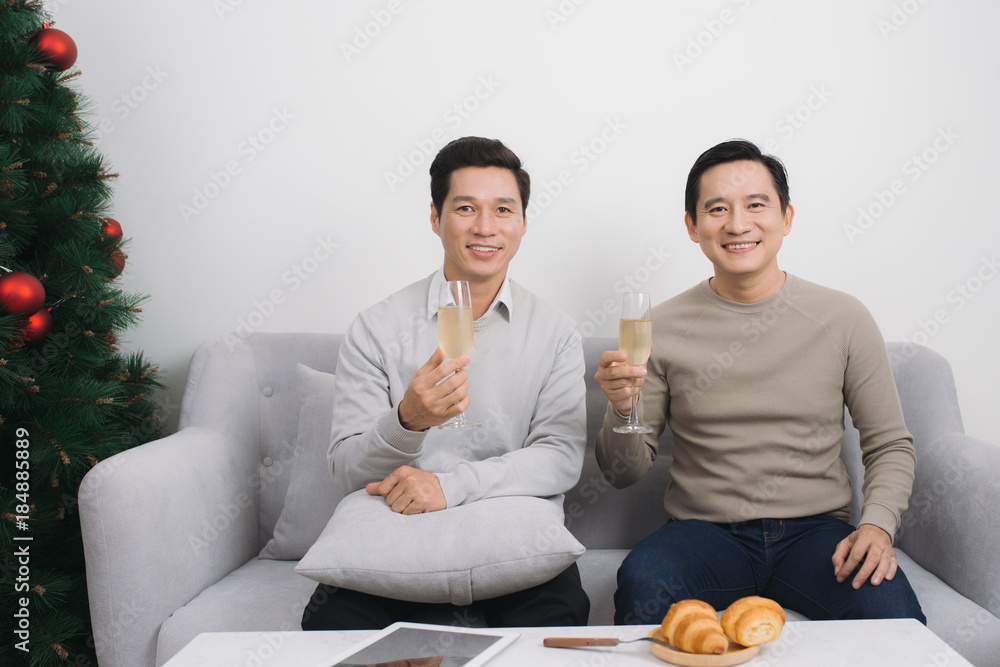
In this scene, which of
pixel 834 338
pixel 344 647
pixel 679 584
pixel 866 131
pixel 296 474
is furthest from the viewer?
pixel 866 131

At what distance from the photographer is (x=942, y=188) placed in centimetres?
224

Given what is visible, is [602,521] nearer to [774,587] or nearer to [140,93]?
[774,587]

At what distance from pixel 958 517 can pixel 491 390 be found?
3.54ft

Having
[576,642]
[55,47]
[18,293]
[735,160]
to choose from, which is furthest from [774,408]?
[55,47]

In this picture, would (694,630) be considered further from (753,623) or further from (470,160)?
(470,160)

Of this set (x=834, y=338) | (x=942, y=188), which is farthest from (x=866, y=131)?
(x=834, y=338)

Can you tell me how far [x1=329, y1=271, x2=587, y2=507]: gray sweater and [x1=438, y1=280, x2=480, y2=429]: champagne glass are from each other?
0.26m

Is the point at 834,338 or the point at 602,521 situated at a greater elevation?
the point at 834,338

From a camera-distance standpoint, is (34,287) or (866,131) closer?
(34,287)

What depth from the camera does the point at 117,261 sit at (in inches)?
79.5

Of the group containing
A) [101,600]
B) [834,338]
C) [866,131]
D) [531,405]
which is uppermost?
[866,131]

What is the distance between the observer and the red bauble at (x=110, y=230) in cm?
196

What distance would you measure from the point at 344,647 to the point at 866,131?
207 cm

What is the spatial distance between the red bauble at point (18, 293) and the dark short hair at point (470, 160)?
0.95 metres
